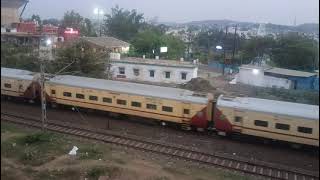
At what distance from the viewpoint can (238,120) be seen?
15.8m

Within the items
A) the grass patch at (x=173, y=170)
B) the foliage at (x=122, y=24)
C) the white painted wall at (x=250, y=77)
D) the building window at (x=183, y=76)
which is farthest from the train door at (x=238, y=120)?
the foliage at (x=122, y=24)

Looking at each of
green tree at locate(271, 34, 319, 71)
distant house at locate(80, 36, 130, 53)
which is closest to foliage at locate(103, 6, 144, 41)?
distant house at locate(80, 36, 130, 53)

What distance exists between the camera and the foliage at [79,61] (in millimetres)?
24400

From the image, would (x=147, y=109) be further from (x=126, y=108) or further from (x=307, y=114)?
(x=307, y=114)

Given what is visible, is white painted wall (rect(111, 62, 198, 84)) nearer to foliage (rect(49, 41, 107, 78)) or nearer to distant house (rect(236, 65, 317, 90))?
distant house (rect(236, 65, 317, 90))

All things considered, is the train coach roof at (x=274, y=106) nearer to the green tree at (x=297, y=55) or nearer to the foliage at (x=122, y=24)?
the green tree at (x=297, y=55)

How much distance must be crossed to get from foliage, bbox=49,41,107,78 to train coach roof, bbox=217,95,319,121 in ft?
39.9

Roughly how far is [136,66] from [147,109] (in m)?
17.4

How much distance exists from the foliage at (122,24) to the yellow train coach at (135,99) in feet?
141

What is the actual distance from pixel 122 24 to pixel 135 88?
47002mm

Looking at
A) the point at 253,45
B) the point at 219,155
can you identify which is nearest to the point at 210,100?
the point at 219,155

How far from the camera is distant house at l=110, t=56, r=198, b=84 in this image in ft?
112

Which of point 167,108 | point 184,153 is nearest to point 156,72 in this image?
point 167,108

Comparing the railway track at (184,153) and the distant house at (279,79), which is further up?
the distant house at (279,79)
